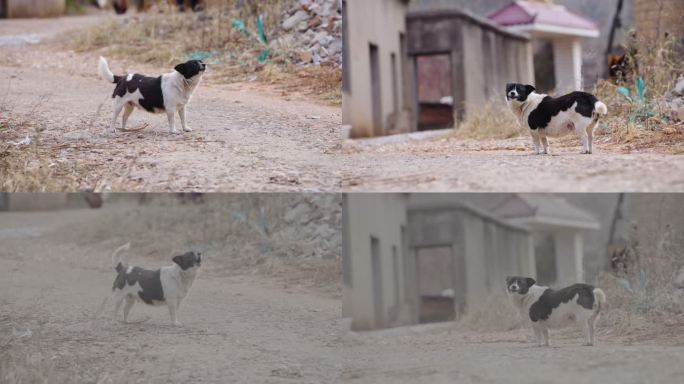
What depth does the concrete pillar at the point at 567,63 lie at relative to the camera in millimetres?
7027

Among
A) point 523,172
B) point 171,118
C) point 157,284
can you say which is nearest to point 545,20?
point 523,172

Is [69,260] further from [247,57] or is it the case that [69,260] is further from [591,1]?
[591,1]

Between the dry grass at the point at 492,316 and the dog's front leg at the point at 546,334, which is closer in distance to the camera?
the dog's front leg at the point at 546,334

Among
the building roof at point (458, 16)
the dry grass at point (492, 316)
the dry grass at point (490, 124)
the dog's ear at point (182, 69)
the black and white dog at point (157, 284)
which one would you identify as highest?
the building roof at point (458, 16)

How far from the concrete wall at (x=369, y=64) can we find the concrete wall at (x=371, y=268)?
0.95 m

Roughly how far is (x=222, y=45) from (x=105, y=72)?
65 cm

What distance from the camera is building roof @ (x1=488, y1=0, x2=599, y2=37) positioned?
795cm

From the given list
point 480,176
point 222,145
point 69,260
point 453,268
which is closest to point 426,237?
point 453,268

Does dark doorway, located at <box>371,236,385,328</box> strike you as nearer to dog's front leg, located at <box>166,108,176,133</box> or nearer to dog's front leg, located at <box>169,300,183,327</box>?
dog's front leg, located at <box>169,300,183,327</box>

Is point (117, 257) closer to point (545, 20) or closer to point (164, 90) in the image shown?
point (164, 90)

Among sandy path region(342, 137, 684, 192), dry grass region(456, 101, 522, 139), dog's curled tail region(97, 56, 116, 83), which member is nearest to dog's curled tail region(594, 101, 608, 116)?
sandy path region(342, 137, 684, 192)

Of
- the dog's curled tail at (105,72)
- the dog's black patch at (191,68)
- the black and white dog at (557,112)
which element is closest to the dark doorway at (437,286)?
the black and white dog at (557,112)

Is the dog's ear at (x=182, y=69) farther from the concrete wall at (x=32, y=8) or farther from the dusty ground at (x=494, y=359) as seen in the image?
the dusty ground at (x=494, y=359)

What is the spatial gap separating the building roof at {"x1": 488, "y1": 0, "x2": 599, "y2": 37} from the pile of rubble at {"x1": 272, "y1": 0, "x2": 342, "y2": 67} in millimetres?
2603
